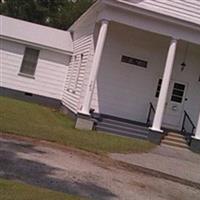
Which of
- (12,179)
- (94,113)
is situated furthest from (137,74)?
(12,179)

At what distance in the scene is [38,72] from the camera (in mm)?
25859

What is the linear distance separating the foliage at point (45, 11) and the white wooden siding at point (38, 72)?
95.4ft

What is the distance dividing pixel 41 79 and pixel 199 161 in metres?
11.7

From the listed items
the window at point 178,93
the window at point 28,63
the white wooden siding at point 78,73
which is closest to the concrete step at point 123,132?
the white wooden siding at point 78,73

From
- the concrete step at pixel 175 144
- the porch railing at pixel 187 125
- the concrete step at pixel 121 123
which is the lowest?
the concrete step at pixel 175 144

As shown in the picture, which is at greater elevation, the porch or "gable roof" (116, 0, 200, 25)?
"gable roof" (116, 0, 200, 25)

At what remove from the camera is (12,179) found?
827 centimetres

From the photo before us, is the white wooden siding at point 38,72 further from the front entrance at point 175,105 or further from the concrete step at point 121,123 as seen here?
the concrete step at point 121,123

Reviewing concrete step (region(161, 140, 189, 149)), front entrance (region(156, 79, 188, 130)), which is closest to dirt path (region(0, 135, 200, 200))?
concrete step (region(161, 140, 189, 149))

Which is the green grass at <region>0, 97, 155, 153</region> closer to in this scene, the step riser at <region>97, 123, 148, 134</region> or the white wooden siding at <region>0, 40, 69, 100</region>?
the step riser at <region>97, 123, 148, 134</region>

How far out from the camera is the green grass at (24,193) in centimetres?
720

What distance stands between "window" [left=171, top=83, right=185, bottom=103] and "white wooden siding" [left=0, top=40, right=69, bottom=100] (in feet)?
23.1

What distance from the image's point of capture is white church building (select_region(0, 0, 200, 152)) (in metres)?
18.2

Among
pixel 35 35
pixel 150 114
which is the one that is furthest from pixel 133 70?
pixel 35 35
